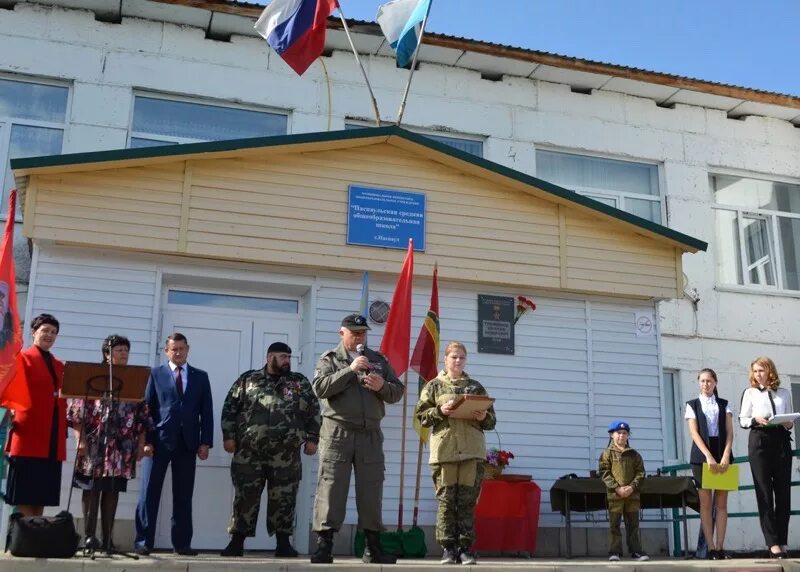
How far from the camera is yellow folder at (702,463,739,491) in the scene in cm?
858

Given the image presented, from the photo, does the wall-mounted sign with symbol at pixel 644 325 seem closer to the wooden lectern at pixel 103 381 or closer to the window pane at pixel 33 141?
the wooden lectern at pixel 103 381

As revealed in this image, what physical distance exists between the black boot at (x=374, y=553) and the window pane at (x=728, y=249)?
874cm

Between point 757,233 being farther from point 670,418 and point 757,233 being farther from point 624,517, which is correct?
point 624,517

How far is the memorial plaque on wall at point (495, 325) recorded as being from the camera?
9.83 m

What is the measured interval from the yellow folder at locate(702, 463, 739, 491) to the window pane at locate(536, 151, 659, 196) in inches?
237

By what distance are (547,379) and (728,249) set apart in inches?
225

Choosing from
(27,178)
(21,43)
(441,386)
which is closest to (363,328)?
(441,386)

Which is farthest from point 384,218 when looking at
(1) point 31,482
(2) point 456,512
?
(1) point 31,482

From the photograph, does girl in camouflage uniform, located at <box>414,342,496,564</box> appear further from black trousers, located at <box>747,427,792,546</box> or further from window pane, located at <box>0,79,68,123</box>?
window pane, located at <box>0,79,68,123</box>

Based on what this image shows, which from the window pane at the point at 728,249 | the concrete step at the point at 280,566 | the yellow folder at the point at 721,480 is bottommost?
the concrete step at the point at 280,566

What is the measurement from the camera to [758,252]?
14.6 meters

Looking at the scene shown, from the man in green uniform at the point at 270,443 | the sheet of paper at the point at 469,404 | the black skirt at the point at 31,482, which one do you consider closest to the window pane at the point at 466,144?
the man in green uniform at the point at 270,443

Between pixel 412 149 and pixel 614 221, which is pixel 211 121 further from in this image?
pixel 614 221

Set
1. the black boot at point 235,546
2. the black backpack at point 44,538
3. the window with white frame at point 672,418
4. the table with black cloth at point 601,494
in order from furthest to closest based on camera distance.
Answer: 1. the window with white frame at point 672,418
2. the table with black cloth at point 601,494
3. the black boot at point 235,546
4. the black backpack at point 44,538
